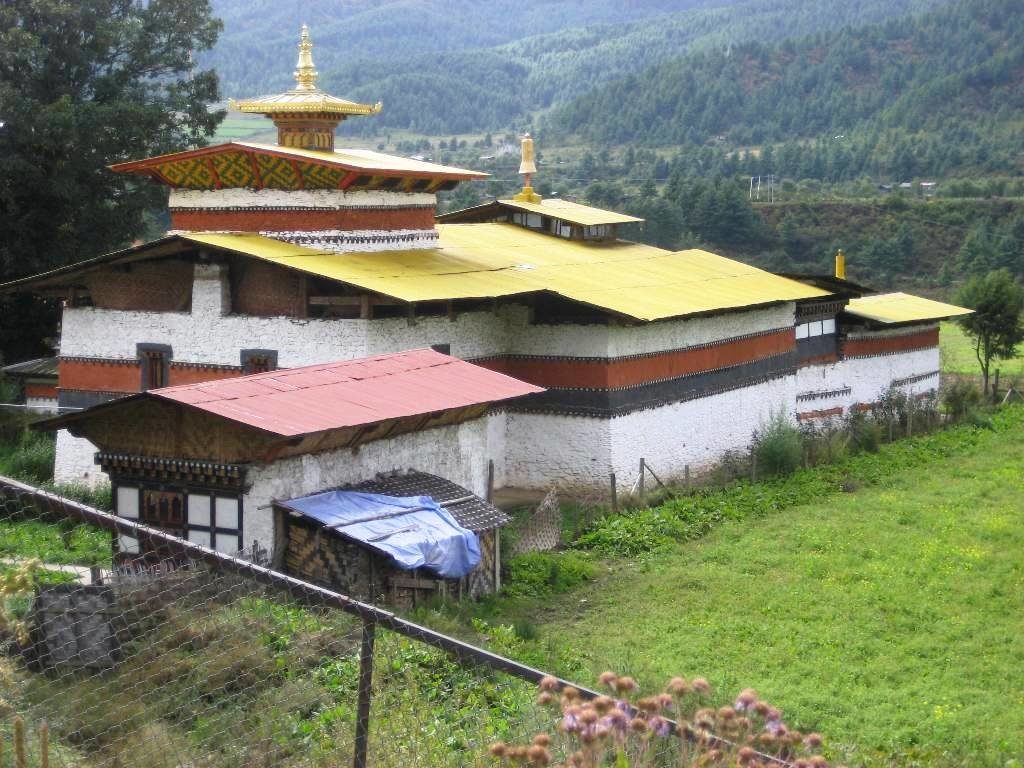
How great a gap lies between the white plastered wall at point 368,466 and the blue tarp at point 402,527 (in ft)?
0.77

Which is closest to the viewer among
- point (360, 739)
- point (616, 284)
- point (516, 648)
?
point (360, 739)

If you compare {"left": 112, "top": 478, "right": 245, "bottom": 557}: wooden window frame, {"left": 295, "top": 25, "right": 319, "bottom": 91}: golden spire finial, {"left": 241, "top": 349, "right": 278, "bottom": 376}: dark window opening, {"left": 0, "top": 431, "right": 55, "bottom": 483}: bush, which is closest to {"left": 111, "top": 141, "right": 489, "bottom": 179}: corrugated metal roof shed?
{"left": 295, "top": 25, "right": 319, "bottom": 91}: golden spire finial

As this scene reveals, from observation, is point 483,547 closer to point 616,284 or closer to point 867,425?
point 616,284

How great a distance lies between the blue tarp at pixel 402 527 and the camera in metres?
16.8

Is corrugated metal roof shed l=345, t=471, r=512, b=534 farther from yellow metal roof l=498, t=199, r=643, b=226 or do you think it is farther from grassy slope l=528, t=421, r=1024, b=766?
yellow metal roof l=498, t=199, r=643, b=226

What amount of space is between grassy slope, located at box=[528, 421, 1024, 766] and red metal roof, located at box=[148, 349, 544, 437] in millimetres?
2951

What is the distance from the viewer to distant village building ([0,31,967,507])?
23844 mm

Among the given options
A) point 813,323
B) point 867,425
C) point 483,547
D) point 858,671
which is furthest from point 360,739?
point 813,323

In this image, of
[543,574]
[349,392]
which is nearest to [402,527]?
[349,392]

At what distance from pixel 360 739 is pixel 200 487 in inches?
372

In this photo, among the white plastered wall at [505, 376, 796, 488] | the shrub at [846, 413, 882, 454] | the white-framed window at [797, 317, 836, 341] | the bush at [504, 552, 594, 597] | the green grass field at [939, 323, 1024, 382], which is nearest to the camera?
the bush at [504, 552, 594, 597]

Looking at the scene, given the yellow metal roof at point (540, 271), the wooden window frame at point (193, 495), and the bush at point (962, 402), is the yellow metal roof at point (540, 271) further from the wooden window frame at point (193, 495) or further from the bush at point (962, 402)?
the wooden window frame at point (193, 495)

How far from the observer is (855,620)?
59.8 ft

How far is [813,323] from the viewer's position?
34094mm
